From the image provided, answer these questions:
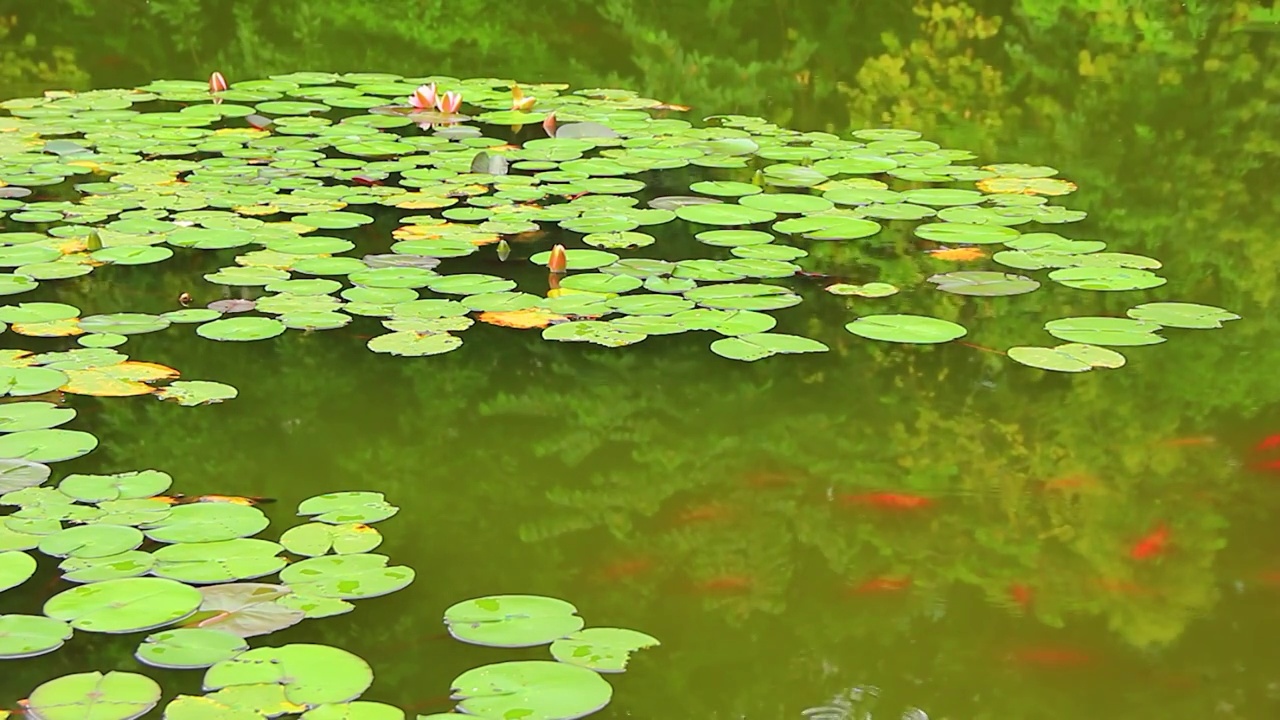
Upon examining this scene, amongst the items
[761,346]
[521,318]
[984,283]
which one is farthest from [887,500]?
[984,283]

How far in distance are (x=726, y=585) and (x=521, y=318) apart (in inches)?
40.7

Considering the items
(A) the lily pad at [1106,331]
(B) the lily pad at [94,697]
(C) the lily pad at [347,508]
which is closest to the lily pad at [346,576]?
(C) the lily pad at [347,508]

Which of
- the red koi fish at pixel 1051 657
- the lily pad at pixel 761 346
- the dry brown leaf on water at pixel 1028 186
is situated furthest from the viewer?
the dry brown leaf on water at pixel 1028 186

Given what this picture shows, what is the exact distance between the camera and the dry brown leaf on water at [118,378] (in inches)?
93.4

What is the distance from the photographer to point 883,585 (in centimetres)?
188

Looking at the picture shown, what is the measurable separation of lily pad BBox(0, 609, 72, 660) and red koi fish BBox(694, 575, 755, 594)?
793 millimetres

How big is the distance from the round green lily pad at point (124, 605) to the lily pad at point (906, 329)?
146 centimetres

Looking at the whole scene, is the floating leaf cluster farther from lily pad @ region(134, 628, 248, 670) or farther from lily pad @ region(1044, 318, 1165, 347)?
lily pad @ region(134, 628, 248, 670)

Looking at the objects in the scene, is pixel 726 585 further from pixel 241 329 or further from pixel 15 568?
pixel 241 329

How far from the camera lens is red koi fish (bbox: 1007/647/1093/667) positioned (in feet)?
5.55

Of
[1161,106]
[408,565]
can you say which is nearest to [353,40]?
[1161,106]

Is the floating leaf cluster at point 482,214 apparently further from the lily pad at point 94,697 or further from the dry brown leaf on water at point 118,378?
the lily pad at point 94,697

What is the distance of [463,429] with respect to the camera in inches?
92.7

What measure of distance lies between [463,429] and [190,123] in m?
2.70
